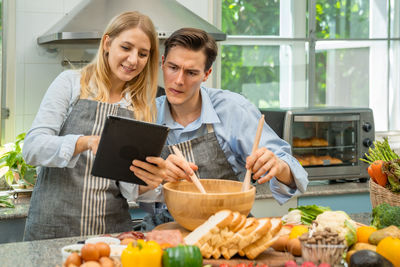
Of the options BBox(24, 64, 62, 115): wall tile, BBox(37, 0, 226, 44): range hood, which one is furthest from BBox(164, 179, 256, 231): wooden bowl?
BBox(24, 64, 62, 115): wall tile

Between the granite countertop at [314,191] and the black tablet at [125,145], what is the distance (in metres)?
1.01

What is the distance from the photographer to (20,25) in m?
2.87

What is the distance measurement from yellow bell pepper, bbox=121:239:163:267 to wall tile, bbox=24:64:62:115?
189 centimetres

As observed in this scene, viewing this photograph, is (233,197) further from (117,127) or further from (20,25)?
(20,25)

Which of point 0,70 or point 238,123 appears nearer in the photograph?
point 238,123

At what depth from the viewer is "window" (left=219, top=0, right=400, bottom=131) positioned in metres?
3.64

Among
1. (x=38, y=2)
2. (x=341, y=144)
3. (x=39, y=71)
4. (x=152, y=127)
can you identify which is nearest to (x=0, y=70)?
(x=39, y=71)

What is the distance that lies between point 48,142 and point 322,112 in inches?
74.3

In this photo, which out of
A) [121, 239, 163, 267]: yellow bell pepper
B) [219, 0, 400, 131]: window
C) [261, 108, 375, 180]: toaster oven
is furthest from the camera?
[219, 0, 400, 131]: window

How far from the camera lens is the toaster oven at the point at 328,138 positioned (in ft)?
10.3

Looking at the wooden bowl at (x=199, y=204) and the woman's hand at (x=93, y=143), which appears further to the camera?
the woman's hand at (x=93, y=143)

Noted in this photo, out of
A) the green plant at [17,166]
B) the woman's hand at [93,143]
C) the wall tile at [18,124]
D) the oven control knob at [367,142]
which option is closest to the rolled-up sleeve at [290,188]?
the woman's hand at [93,143]

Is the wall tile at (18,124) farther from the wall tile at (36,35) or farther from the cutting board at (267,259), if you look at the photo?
the cutting board at (267,259)

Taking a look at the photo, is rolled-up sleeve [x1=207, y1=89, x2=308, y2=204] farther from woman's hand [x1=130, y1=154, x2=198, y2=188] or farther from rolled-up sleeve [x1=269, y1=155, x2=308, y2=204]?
woman's hand [x1=130, y1=154, x2=198, y2=188]
